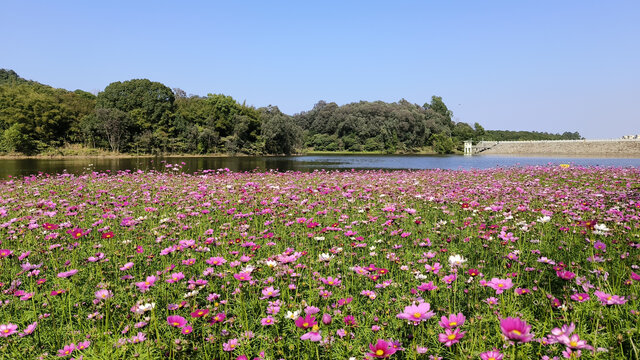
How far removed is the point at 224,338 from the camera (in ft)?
6.89

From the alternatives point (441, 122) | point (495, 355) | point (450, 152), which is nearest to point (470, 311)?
point (495, 355)

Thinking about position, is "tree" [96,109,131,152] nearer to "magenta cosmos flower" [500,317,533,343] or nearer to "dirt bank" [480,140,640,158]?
"magenta cosmos flower" [500,317,533,343]

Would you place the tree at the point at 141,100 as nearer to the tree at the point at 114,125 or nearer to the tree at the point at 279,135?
the tree at the point at 114,125

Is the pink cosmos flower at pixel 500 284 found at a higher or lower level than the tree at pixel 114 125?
lower

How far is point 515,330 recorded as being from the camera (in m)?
1.12

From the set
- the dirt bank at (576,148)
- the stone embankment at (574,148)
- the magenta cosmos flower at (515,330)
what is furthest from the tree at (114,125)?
the dirt bank at (576,148)

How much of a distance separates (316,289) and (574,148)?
7423 cm

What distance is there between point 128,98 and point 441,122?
77.6 m

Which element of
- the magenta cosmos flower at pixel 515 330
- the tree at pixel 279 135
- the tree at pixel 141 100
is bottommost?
the magenta cosmos flower at pixel 515 330

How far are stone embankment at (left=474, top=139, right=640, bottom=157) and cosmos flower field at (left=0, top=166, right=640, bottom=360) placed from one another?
61.2 metres

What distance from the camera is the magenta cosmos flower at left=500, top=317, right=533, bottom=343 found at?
3.53 feet

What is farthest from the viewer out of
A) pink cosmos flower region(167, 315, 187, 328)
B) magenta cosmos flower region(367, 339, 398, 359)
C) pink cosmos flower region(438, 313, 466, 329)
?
pink cosmos flower region(167, 315, 187, 328)

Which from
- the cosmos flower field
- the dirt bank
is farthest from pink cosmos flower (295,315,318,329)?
the dirt bank

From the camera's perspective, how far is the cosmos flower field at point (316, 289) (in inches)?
75.2
